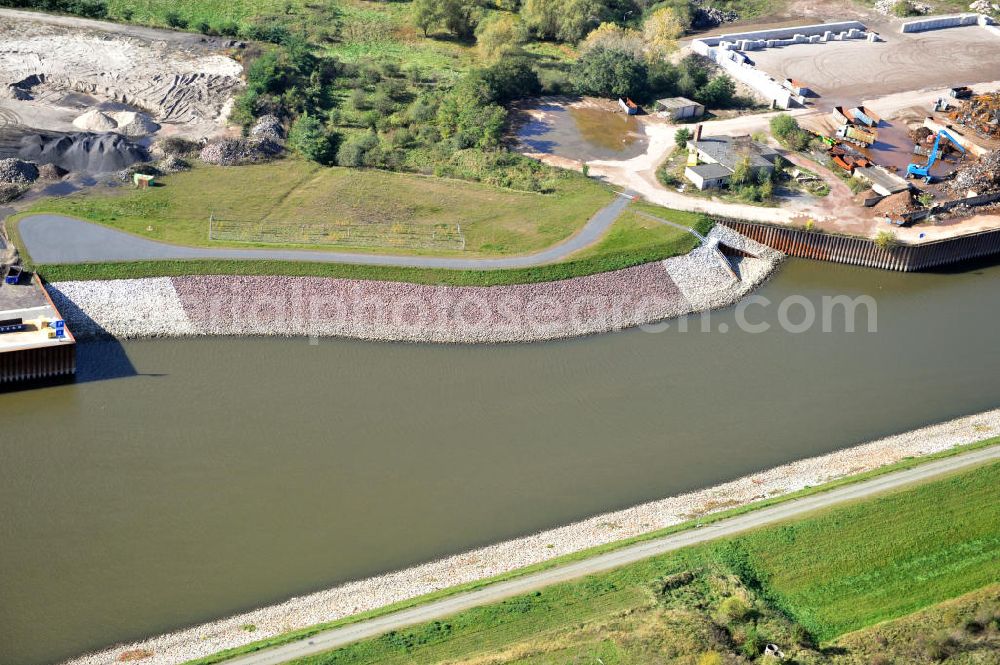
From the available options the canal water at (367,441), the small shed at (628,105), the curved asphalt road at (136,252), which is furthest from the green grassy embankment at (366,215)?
the small shed at (628,105)

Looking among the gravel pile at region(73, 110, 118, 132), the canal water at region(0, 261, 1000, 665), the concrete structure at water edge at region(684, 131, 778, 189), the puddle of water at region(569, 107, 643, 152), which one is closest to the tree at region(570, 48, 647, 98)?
the puddle of water at region(569, 107, 643, 152)

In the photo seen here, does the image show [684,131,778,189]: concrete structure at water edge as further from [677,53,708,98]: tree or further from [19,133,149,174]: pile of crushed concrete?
[19,133,149,174]: pile of crushed concrete

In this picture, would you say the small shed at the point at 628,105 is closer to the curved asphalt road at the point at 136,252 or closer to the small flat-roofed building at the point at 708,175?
the small flat-roofed building at the point at 708,175

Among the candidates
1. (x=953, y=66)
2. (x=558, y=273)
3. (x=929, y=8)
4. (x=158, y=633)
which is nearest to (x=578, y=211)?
(x=558, y=273)

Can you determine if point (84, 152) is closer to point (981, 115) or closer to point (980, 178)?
point (980, 178)

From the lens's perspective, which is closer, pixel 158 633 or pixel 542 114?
pixel 158 633

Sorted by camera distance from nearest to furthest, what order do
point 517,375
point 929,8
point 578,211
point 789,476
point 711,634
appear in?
point 711,634, point 789,476, point 517,375, point 578,211, point 929,8

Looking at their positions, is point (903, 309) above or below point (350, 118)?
below

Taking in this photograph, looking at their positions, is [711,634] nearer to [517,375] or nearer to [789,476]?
[789,476]
